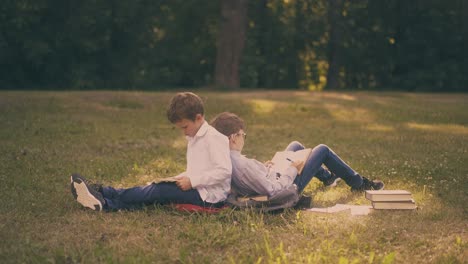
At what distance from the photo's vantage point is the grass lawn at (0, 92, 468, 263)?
5.12 meters

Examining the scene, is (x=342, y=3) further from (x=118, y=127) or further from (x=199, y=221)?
(x=199, y=221)

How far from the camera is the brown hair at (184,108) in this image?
20.0 feet

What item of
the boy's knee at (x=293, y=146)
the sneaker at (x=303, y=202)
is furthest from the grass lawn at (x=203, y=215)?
the boy's knee at (x=293, y=146)

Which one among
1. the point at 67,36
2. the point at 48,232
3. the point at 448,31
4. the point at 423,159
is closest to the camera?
the point at 48,232

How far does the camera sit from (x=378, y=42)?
34031mm

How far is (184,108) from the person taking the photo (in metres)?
6.10

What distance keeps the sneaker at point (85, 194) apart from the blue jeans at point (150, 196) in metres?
0.10

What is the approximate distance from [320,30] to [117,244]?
3022 cm

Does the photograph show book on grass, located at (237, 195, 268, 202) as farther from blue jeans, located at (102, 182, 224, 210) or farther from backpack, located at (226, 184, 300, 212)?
blue jeans, located at (102, 182, 224, 210)

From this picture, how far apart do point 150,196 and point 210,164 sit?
77 centimetres

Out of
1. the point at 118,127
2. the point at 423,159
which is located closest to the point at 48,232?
the point at 423,159

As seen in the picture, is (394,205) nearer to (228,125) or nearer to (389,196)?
(389,196)

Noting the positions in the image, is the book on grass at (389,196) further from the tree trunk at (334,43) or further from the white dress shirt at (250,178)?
the tree trunk at (334,43)

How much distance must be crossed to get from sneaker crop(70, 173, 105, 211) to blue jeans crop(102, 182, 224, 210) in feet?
0.31
